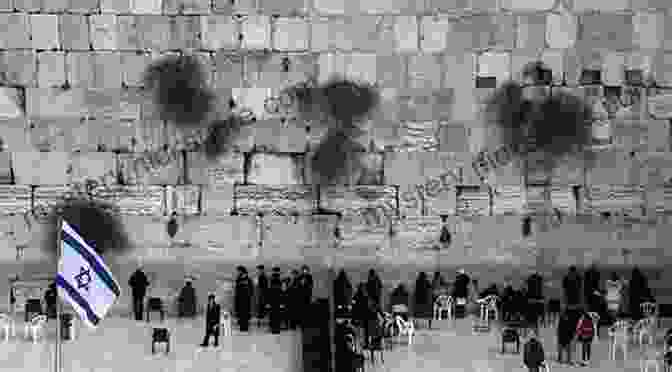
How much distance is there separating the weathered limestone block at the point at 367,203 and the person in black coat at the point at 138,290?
352cm

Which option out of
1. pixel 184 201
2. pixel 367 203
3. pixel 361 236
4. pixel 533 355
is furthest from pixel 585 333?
pixel 184 201

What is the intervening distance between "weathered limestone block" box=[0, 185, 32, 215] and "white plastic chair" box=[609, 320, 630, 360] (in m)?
10.7

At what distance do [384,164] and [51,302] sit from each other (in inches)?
254

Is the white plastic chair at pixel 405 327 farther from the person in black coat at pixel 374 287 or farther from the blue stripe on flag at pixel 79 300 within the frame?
the blue stripe on flag at pixel 79 300

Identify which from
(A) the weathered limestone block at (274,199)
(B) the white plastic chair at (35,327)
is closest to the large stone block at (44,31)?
(A) the weathered limestone block at (274,199)

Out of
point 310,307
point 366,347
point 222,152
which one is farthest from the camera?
point 222,152

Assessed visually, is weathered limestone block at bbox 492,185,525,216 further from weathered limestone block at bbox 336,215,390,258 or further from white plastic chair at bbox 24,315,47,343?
white plastic chair at bbox 24,315,47,343

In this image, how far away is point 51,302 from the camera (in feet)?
88.3

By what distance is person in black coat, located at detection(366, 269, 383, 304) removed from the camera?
2738 centimetres

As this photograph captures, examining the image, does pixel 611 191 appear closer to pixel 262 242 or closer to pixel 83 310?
pixel 262 242

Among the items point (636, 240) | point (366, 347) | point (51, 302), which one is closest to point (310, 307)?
point (366, 347)

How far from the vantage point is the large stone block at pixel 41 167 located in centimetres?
2780

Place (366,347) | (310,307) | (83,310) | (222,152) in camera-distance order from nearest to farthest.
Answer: (83,310)
(366,347)
(310,307)
(222,152)

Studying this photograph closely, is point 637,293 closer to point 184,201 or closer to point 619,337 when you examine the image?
point 619,337
